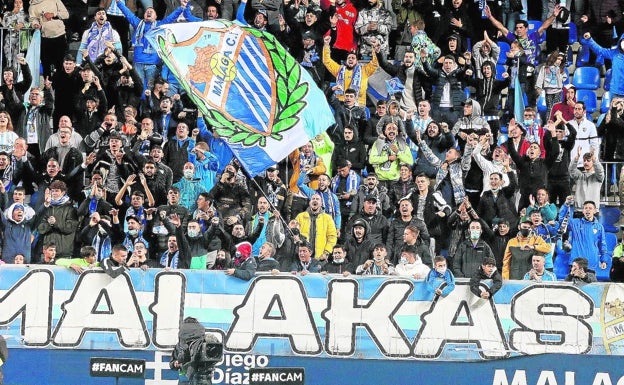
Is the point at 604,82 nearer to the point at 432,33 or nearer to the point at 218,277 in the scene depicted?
the point at 432,33

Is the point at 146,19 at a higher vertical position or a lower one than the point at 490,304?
higher

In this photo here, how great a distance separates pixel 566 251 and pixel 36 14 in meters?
8.02

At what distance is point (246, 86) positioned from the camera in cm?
2145

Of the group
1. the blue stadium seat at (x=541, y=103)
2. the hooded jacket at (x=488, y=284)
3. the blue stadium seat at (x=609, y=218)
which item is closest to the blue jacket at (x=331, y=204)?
the hooded jacket at (x=488, y=284)

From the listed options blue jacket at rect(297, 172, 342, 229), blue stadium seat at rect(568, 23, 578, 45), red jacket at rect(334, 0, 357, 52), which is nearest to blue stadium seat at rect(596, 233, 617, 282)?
blue jacket at rect(297, 172, 342, 229)

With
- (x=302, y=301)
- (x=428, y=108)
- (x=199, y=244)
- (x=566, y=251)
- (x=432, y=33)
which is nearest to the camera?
(x=302, y=301)

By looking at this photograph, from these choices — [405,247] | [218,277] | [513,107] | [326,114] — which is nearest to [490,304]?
[405,247]

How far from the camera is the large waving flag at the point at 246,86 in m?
21.0

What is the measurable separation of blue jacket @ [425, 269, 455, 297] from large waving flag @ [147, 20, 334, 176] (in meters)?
3.44

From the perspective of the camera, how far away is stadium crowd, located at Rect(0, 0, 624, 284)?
65.0 ft

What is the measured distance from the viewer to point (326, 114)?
21516mm

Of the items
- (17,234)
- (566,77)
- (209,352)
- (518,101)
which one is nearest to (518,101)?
(518,101)

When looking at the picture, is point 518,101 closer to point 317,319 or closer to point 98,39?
point 98,39

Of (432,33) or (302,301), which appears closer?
(302,301)
